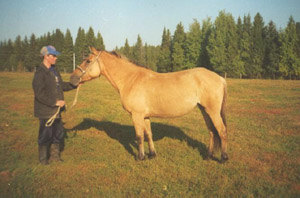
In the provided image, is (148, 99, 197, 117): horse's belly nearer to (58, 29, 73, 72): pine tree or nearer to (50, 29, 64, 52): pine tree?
(58, 29, 73, 72): pine tree

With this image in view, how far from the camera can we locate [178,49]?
175 feet

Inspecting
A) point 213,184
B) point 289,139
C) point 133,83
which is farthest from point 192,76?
point 289,139

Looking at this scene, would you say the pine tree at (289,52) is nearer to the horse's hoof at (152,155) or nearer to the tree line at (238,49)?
the tree line at (238,49)

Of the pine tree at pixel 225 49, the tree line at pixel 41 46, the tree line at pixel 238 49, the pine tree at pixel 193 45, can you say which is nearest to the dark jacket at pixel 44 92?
the tree line at pixel 238 49

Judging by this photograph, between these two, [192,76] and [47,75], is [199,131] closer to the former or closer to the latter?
[192,76]

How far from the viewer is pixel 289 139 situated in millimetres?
7141

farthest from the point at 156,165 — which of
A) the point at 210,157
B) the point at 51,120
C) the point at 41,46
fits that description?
the point at 41,46

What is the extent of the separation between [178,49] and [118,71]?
164 ft

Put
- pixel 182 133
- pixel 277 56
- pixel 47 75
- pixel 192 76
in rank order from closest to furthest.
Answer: pixel 47 75 → pixel 192 76 → pixel 182 133 → pixel 277 56

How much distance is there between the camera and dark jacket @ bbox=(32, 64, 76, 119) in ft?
15.6

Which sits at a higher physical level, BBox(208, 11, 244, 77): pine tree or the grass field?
BBox(208, 11, 244, 77): pine tree

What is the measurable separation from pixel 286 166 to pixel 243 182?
5.12 feet

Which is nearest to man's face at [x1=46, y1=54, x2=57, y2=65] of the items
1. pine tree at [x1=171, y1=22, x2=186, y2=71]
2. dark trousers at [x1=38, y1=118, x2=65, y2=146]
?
dark trousers at [x1=38, y1=118, x2=65, y2=146]

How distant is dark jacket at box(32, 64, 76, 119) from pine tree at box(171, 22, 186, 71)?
1946 inches
